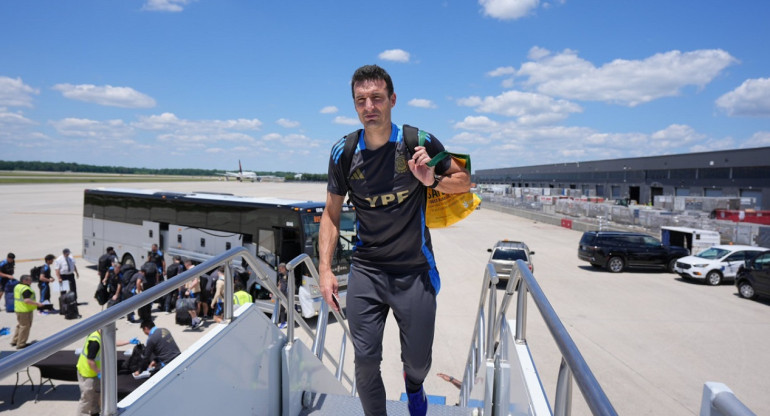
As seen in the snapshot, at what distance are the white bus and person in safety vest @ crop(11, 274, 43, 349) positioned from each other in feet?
15.6

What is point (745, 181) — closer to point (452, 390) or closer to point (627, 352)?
point (627, 352)

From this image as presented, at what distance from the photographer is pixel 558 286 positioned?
55.1 ft

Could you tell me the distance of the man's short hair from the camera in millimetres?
2566

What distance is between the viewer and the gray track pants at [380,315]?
267 cm

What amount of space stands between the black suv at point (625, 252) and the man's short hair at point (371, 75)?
19.4 m

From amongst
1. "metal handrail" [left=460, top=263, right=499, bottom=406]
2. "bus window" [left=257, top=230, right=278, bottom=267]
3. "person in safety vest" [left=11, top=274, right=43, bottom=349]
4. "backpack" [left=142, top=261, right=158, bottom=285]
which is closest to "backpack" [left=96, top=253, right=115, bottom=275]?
"backpack" [left=142, top=261, right=158, bottom=285]

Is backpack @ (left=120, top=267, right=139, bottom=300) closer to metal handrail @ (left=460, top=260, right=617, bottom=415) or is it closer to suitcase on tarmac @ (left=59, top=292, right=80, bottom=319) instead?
suitcase on tarmac @ (left=59, top=292, right=80, bottom=319)

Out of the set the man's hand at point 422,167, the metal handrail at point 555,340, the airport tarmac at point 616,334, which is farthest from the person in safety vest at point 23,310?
the man's hand at point 422,167

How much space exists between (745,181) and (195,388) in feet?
171

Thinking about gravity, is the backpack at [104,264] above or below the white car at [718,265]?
above

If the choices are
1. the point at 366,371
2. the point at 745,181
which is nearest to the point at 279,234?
the point at 366,371

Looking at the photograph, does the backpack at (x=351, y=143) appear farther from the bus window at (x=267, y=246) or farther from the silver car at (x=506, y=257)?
the silver car at (x=506, y=257)

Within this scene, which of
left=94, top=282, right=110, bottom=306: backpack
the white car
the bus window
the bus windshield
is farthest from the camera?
the white car

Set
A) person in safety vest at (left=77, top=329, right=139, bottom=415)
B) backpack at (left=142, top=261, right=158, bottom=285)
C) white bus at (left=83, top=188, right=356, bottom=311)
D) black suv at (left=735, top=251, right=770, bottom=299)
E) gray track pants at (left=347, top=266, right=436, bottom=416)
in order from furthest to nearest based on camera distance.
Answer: black suv at (left=735, top=251, right=770, bottom=299), backpack at (left=142, top=261, right=158, bottom=285), white bus at (left=83, top=188, right=356, bottom=311), person in safety vest at (left=77, top=329, right=139, bottom=415), gray track pants at (left=347, top=266, right=436, bottom=416)
